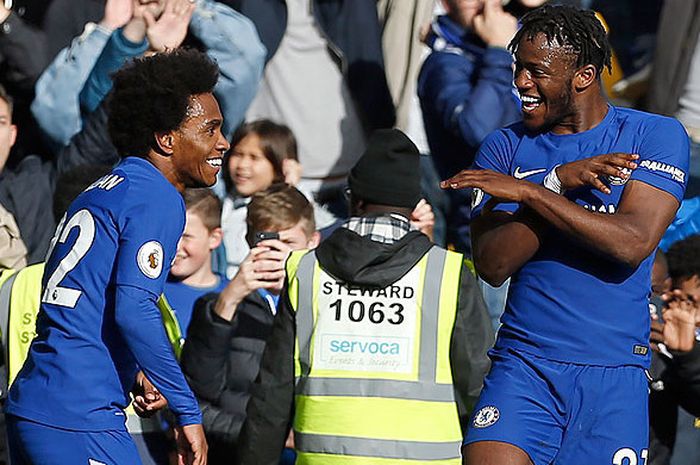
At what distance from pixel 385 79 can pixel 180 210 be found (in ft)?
12.7

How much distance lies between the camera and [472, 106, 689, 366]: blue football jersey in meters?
5.43

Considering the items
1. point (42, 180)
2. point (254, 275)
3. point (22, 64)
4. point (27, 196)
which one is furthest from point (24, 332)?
point (22, 64)

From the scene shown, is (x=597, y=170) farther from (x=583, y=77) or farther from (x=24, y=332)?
(x=24, y=332)

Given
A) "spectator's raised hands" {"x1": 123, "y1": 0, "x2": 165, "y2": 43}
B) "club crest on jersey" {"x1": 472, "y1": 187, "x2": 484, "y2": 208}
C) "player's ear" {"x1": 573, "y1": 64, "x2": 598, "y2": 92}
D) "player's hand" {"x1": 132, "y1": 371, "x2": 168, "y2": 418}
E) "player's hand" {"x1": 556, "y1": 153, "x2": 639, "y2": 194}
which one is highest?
"player's ear" {"x1": 573, "y1": 64, "x2": 598, "y2": 92}

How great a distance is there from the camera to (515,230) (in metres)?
5.45

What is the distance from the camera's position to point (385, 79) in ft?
30.0

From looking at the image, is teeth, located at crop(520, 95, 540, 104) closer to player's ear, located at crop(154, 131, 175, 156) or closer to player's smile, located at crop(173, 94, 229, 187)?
player's smile, located at crop(173, 94, 229, 187)

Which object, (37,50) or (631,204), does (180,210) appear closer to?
(631,204)

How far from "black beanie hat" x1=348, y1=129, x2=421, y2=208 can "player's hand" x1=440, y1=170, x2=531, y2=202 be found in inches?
41.0

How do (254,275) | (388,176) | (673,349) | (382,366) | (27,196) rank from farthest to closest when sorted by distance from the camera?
(27,196) < (673,349) < (254,275) < (388,176) < (382,366)

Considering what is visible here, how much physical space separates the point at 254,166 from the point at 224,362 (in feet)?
6.40

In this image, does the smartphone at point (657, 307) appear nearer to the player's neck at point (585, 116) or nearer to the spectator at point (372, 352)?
the spectator at point (372, 352)

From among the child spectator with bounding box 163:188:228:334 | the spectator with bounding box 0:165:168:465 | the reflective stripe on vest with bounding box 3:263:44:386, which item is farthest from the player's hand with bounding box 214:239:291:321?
the reflective stripe on vest with bounding box 3:263:44:386

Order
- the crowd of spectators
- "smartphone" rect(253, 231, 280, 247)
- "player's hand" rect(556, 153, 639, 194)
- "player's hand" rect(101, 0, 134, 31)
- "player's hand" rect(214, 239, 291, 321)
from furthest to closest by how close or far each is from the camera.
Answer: "player's hand" rect(101, 0, 134, 31), the crowd of spectators, "smartphone" rect(253, 231, 280, 247), "player's hand" rect(214, 239, 291, 321), "player's hand" rect(556, 153, 639, 194)
